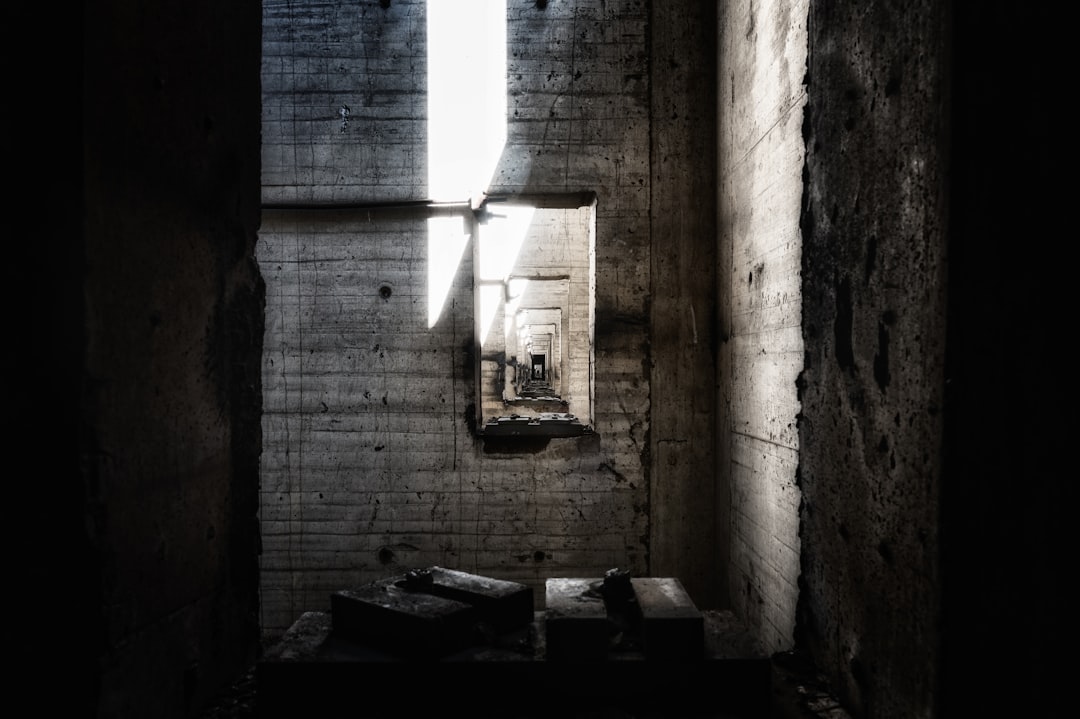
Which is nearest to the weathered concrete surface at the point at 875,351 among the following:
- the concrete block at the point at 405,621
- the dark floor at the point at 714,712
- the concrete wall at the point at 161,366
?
the dark floor at the point at 714,712

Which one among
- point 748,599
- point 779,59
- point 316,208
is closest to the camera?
point 779,59

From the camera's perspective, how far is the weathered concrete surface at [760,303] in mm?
2588

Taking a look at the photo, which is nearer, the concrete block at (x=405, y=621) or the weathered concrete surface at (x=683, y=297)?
the concrete block at (x=405, y=621)

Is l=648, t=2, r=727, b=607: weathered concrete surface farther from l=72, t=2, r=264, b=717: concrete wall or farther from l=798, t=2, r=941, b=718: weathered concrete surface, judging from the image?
l=72, t=2, r=264, b=717: concrete wall

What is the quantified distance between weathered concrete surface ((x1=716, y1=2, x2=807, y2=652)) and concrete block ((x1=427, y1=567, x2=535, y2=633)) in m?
1.24

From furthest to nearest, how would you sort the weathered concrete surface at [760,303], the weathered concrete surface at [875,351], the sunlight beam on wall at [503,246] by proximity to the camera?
the sunlight beam on wall at [503,246], the weathered concrete surface at [760,303], the weathered concrete surface at [875,351]

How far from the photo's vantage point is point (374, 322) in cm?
402

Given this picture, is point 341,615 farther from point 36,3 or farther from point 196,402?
point 36,3

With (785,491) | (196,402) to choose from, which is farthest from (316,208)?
(785,491)

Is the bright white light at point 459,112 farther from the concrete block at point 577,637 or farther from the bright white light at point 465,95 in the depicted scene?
the concrete block at point 577,637

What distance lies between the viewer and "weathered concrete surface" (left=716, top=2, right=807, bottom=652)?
2.59 meters

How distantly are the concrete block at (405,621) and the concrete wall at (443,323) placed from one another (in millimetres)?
1964

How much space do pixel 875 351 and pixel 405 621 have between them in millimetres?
1596

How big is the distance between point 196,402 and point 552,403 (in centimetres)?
731
